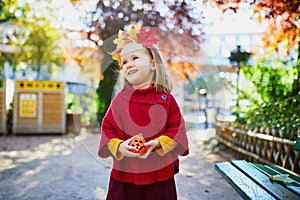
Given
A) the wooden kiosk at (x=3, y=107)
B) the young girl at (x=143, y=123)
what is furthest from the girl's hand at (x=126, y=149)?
the wooden kiosk at (x=3, y=107)

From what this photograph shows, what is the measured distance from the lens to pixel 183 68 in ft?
6.40

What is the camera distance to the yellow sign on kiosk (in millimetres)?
7500

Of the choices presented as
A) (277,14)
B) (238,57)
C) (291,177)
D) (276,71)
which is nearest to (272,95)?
(276,71)

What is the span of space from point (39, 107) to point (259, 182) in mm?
6519

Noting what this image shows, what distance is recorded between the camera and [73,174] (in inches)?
154

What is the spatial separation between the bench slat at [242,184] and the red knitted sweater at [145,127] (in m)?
0.58

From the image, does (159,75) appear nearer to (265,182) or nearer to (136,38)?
(136,38)

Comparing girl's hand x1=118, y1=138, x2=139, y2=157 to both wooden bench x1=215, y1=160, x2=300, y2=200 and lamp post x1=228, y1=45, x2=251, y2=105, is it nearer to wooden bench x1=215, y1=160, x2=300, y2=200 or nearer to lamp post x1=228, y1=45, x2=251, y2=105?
wooden bench x1=215, y1=160, x2=300, y2=200

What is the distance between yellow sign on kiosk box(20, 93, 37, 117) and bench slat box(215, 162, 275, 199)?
5990 millimetres

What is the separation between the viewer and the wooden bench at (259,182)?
1.77 meters

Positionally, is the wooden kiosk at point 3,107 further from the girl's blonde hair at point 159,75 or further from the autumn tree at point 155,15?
the girl's blonde hair at point 159,75

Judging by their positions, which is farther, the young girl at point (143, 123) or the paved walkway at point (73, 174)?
the paved walkway at point (73, 174)

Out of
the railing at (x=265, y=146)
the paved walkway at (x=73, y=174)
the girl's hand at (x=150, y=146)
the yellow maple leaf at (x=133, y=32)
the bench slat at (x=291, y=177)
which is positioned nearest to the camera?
the girl's hand at (x=150, y=146)

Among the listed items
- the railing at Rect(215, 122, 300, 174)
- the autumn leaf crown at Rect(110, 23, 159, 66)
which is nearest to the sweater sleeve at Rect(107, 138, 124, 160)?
the autumn leaf crown at Rect(110, 23, 159, 66)
